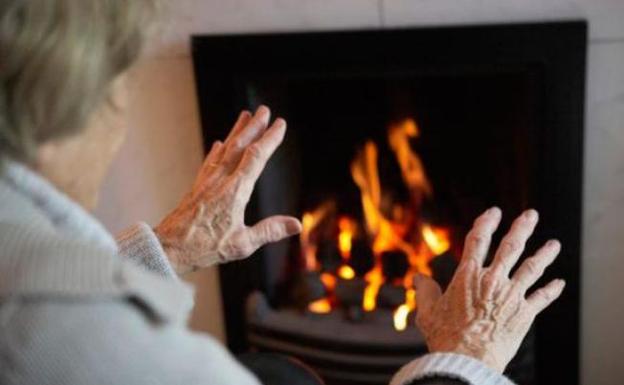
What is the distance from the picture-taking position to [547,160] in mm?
1665

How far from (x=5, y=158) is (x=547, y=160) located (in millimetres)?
1213

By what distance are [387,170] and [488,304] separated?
1013mm

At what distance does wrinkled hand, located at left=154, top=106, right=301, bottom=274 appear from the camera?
111cm

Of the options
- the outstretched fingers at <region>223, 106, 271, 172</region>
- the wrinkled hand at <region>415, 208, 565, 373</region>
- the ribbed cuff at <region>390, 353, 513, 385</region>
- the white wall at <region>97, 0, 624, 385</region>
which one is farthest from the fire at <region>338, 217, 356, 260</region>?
the ribbed cuff at <region>390, 353, 513, 385</region>

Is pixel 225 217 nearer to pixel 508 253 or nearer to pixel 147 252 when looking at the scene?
pixel 147 252

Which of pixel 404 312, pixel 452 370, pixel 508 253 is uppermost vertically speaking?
pixel 508 253

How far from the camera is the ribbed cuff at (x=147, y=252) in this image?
3.57 feet

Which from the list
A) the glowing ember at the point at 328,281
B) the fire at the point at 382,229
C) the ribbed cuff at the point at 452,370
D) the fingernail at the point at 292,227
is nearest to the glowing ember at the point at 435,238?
the fire at the point at 382,229

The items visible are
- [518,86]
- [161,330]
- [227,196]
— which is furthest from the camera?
[518,86]

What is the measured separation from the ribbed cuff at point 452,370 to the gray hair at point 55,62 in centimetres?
44

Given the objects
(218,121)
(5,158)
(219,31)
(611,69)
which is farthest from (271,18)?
(5,158)

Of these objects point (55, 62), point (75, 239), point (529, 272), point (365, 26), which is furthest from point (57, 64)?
point (365, 26)

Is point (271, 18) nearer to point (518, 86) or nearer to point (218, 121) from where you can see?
point (218, 121)

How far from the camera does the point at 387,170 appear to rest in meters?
1.96
